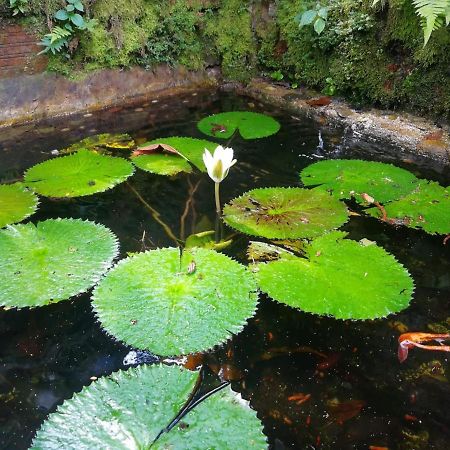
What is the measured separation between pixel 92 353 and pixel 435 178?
2344mm

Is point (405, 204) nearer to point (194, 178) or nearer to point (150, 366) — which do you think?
point (194, 178)

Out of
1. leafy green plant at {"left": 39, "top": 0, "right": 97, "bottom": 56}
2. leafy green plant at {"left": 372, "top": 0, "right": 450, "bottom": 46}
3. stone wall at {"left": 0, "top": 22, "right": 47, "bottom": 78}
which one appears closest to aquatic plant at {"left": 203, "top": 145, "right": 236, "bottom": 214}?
leafy green plant at {"left": 372, "top": 0, "right": 450, "bottom": 46}

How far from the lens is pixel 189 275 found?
74.9 inches

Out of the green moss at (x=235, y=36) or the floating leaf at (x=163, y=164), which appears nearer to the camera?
the floating leaf at (x=163, y=164)

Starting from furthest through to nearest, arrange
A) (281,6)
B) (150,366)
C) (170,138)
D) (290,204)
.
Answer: (281,6) → (170,138) → (290,204) → (150,366)

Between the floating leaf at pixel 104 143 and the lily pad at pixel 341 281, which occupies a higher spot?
the lily pad at pixel 341 281

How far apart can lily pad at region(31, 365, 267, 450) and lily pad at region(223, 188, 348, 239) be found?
0.99 meters

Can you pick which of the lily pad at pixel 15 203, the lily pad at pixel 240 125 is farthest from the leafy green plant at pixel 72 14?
the lily pad at pixel 15 203

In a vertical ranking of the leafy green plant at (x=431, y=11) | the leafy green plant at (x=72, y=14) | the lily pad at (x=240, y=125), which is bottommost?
the lily pad at (x=240, y=125)

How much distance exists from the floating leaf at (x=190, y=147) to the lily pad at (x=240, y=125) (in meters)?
A: 0.30

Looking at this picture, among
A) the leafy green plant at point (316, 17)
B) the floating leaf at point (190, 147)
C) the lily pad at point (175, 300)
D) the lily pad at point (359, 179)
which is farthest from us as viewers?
the leafy green plant at point (316, 17)

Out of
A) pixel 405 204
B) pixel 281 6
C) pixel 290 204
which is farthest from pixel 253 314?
pixel 281 6

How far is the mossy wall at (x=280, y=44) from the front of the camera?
135 inches

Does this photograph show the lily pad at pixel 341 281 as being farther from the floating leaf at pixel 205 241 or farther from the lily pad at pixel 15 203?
the lily pad at pixel 15 203
